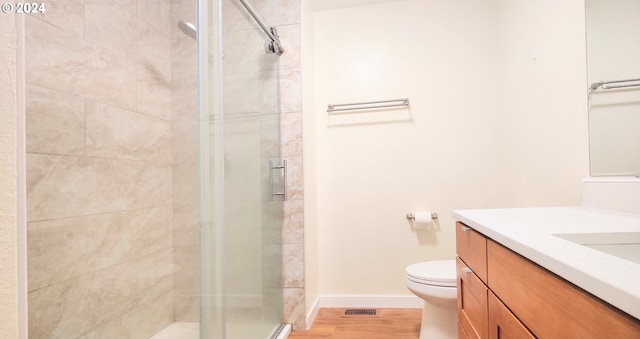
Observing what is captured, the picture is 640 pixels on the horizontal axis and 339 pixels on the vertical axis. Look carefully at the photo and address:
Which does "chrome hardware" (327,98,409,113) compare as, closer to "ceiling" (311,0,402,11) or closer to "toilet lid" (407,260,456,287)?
"ceiling" (311,0,402,11)

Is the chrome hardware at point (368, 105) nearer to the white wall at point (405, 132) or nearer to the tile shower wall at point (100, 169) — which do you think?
the white wall at point (405, 132)

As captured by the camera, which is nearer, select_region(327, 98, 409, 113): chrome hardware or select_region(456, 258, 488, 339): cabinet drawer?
select_region(456, 258, 488, 339): cabinet drawer

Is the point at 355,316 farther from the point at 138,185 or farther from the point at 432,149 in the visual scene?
the point at 138,185

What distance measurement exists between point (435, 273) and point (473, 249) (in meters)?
0.54

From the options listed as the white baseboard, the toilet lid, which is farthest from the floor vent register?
the toilet lid

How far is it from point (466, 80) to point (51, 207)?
7.88 ft

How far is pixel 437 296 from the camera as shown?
139 cm

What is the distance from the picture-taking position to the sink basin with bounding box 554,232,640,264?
2.42 ft

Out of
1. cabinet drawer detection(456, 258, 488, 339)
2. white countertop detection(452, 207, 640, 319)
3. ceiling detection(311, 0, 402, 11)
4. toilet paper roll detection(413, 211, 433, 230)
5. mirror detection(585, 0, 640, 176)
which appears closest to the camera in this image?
white countertop detection(452, 207, 640, 319)

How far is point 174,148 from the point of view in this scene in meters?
1.46

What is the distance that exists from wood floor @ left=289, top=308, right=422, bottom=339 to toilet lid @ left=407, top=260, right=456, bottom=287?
44 cm

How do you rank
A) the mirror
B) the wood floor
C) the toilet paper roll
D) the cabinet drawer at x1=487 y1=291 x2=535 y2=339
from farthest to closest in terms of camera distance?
1. the toilet paper roll
2. the wood floor
3. the mirror
4. the cabinet drawer at x1=487 y1=291 x2=535 y2=339

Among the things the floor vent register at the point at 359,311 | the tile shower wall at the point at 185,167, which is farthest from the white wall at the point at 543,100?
the tile shower wall at the point at 185,167

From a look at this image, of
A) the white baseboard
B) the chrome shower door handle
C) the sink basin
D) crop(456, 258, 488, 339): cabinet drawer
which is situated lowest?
the white baseboard
